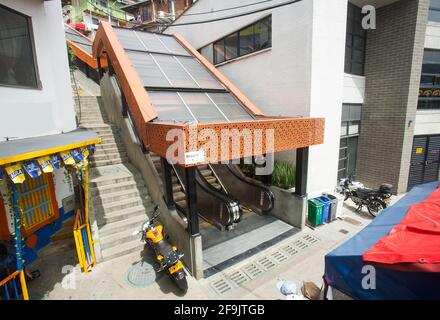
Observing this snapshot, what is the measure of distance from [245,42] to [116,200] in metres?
8.81

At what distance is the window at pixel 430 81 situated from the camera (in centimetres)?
997

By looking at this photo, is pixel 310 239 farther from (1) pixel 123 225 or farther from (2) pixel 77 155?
(2) pixel 77 155

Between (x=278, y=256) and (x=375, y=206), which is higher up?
(x=375, y=206)

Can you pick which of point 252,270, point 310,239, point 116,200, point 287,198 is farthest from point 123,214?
point 310,239

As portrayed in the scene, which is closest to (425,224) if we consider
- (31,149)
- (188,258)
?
(188,258)

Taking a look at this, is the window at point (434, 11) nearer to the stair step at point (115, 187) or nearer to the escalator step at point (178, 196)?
the escalator step at point (178, 196)

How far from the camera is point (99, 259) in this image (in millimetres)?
6094

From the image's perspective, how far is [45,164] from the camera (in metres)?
4.12

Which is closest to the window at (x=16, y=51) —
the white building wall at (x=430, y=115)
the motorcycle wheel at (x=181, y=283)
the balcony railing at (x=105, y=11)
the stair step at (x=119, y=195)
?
the stair step at (x=119, y=195)

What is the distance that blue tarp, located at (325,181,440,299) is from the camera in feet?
8.82

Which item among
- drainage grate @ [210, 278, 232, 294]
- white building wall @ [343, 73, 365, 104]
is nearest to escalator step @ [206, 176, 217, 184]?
drainage grate @ [210, 278, 232, 294]

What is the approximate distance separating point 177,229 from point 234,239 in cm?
193

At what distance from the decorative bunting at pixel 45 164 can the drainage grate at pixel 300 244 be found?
21.1 ft

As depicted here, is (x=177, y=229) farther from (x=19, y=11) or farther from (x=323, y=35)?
(x=323, y=35)
